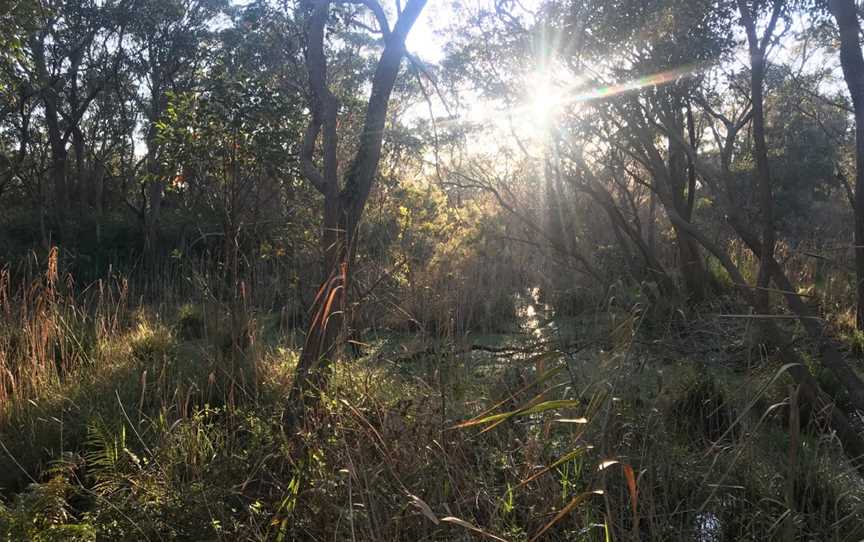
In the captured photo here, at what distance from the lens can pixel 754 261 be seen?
7.56 meters

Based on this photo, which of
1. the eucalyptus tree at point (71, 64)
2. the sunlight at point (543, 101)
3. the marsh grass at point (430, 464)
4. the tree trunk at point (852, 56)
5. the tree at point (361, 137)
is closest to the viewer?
the marsh grass at point (430, 464)

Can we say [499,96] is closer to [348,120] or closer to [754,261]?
[348,120]

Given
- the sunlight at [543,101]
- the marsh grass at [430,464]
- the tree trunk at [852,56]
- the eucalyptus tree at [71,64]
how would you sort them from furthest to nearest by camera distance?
the eucalyptus tree at [71,64] → the sunlight at [543,101] → the tree trunk at [852,56] → the marsh grass at [430,464]

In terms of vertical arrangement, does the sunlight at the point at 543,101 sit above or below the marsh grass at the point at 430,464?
above

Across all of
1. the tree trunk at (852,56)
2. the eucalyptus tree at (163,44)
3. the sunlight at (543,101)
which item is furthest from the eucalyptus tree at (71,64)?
the tree trunk at (852,56)

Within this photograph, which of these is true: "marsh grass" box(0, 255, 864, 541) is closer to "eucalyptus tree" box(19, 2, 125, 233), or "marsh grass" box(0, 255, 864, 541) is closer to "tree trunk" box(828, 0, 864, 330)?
"tree trunk" box(828, 0, 864, 330)

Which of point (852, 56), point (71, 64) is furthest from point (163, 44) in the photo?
point (852, 56)

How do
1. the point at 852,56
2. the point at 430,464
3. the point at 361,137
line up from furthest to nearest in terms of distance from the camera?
the point at 852,56 → the point at 361,137 → the point at 430,464

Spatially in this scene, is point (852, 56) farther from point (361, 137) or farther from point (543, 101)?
point (361, 137)

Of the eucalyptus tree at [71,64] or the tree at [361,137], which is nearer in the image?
the tree at [361,137]

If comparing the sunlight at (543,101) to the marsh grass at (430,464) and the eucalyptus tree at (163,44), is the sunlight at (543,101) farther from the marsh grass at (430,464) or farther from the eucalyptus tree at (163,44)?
the eucalyptus tree at (163,44)

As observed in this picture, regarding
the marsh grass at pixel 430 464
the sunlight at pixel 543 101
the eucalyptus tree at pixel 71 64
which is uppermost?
the eucalyptus tree at pixel 71 64

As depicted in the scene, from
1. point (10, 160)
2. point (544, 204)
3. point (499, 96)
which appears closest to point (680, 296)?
point (499, 96)

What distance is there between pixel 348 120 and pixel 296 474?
17.4ft
